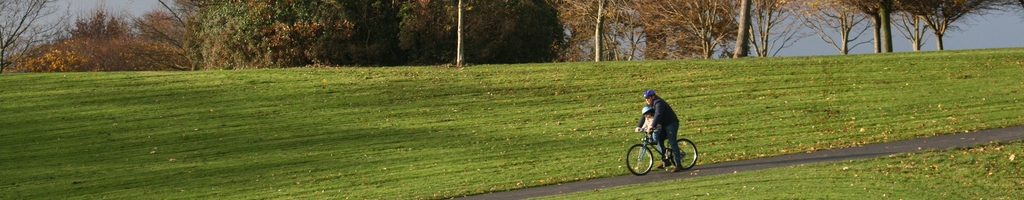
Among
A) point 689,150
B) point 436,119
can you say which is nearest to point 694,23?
point 436,119

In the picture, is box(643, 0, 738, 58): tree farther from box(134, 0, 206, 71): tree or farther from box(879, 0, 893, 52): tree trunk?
box(134, 0, 206, 71): tree

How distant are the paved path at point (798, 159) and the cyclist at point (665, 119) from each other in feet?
1.69

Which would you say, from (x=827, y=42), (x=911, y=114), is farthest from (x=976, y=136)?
(x=827, y=42)

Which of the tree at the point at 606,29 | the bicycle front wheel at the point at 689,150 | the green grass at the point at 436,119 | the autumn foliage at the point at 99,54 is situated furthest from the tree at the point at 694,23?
the bicycle front wheel at the point at 689,150

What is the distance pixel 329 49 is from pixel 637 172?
25.7 m

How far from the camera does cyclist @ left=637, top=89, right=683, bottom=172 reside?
21.0 m

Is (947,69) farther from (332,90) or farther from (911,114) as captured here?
(332,90)

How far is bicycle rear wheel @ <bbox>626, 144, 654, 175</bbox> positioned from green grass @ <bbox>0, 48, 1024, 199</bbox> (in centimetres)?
83

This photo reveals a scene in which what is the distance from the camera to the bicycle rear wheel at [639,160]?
69.6 feet

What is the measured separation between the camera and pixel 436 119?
30.7m

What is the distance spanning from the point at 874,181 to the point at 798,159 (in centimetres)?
447

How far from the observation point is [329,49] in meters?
44.8

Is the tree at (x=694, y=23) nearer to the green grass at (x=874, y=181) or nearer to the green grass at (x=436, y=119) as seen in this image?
the green grass at (x=436, y=119)

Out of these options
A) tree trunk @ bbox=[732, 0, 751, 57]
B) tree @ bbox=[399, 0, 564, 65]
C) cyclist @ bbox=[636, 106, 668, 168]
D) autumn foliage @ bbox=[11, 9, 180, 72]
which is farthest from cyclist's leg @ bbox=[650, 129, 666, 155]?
autumn foliage @ bbox=[11, 9, 180, 72]
